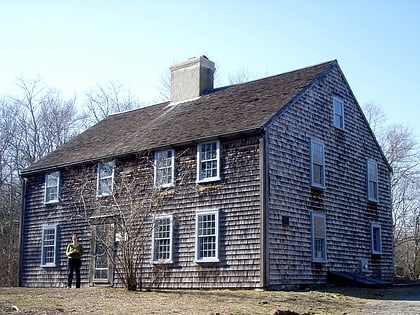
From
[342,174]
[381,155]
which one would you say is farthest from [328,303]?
[381,155]

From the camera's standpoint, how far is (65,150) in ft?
91.4

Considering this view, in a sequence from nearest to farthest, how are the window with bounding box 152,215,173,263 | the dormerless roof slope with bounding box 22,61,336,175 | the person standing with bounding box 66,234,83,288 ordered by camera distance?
the dormerless roof slope with bounding box 22,61,336,175
the window with bounding box 152,215,173,263
the person standing with bounding box 66,234,83,288

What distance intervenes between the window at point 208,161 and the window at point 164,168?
1248 mm

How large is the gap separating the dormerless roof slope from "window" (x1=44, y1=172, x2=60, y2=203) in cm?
40

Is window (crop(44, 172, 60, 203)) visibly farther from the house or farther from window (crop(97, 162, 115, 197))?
window (crop(97, 162, 115, 197))

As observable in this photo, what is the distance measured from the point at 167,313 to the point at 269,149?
26.5ft

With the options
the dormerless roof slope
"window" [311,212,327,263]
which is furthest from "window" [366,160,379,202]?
the dormerless roof slope

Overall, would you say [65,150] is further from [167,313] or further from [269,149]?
[167,313]

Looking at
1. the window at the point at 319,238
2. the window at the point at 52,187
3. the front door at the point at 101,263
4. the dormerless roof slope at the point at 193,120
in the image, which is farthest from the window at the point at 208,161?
the window at the point at 52,187

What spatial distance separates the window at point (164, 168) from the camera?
71.8 feet

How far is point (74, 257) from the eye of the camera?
22.2m

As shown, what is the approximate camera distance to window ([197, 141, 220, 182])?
2059 centimetres

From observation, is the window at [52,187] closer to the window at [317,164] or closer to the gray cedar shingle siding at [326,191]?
the gray cedar shingle siding at [326,191]

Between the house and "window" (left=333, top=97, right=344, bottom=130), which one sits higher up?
"window" (left=333, top=97, right=344, bottom=130)
